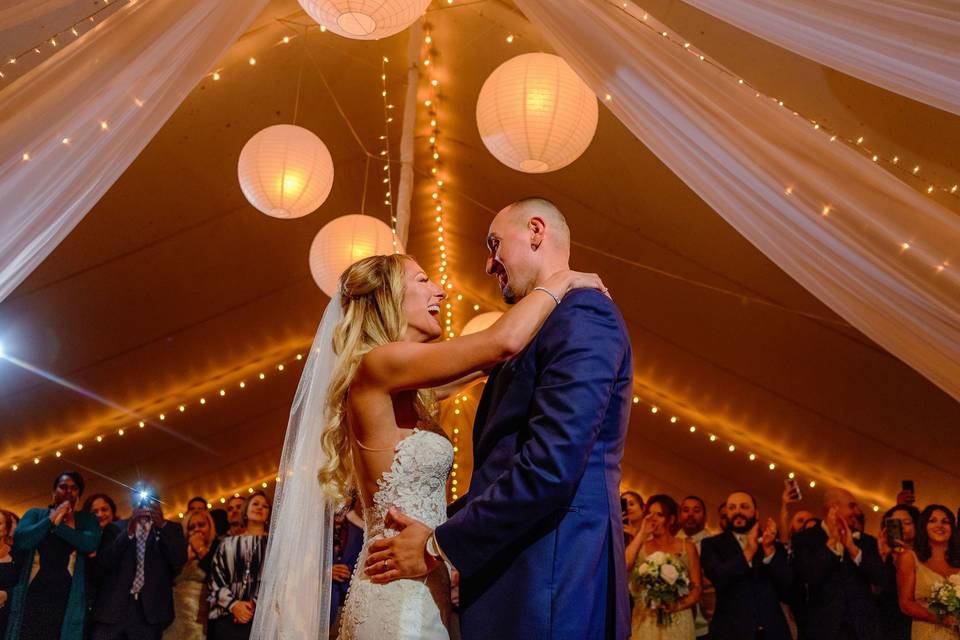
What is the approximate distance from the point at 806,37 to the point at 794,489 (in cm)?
303

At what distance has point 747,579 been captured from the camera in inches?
184

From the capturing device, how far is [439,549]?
6.62 feet

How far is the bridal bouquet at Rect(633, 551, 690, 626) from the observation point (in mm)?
4672

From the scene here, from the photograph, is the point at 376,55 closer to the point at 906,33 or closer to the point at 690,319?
the point at 690,319

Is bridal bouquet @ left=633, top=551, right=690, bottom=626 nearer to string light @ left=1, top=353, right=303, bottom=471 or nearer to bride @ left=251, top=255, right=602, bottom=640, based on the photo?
bride @ left=251, top=255, right=602, bottom=640

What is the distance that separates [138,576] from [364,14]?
3.36m

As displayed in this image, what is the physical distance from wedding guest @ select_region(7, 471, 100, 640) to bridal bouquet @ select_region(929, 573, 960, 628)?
163 inches

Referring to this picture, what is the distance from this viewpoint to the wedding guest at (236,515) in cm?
546

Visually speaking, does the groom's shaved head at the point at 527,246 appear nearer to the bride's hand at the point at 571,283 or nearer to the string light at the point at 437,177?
the bride's hand at the point at 571,283

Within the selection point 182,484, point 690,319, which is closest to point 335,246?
point 690,319

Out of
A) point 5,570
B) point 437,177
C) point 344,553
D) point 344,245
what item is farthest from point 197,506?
point 437,177

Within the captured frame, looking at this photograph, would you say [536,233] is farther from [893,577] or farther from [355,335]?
[893,577]

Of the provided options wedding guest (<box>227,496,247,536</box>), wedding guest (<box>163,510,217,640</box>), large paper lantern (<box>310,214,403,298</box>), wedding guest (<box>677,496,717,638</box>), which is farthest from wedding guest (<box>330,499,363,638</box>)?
wedding guest (<box>677,496,717,638</box>)

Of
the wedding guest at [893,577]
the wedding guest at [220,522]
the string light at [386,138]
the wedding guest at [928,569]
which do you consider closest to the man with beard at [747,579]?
the wedding guest at [893,577]
